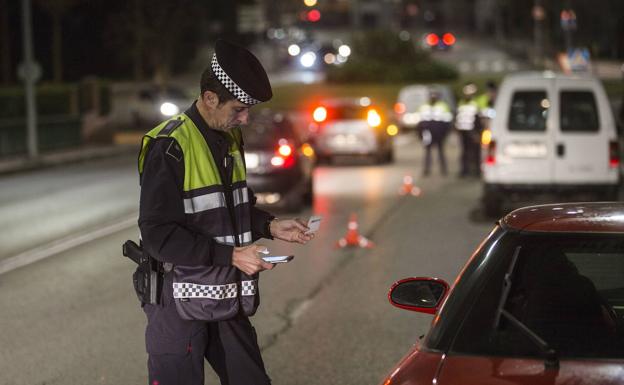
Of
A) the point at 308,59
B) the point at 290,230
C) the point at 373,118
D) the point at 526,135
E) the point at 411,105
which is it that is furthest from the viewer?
→ the point at 308,59

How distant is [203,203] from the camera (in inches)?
179

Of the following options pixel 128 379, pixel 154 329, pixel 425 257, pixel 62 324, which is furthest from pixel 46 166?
pixel 154 329

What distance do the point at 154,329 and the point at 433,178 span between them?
66.5 feet

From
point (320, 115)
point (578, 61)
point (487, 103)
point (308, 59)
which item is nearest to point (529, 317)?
point (487, 103)

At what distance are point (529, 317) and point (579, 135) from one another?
12.9 meters

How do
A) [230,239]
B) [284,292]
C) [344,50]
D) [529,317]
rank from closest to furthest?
1. [529,317]
2. [230,239]
3. [284,292]
4. [344,50]

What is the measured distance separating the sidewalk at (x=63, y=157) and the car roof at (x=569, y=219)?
24456 millimetres

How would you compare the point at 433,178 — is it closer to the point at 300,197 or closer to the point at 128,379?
the point at 300,197

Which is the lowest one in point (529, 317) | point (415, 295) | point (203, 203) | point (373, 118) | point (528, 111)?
point (373, 118)

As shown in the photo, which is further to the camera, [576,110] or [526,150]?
[526,150]

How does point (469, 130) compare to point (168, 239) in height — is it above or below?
below

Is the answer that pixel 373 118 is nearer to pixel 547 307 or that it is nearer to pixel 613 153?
pixel 613 153

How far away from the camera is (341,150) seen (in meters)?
27.9

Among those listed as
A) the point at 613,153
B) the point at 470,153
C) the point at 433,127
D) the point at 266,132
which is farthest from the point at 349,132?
the point at 613,153
